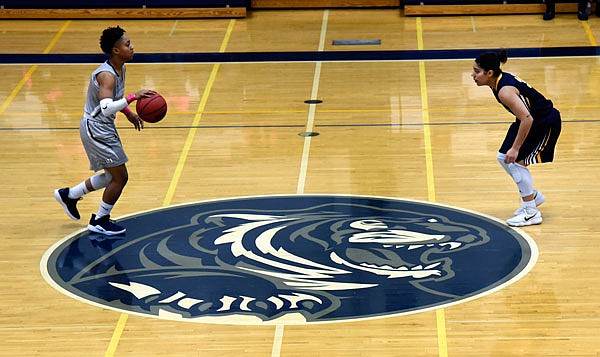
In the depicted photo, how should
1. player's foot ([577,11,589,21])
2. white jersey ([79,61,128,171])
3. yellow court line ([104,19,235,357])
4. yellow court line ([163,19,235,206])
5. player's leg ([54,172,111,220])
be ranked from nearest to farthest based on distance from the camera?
yellow court line ([104,19,235,357]) < white jersey ([79,61,128,171]) < player's leg ([54,172,111,220]) < yellow court line ([163,19,235,206]) < player's foot ([577,11,589,21])

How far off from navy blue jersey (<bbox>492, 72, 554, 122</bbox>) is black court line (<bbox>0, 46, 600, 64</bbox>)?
20.2ft

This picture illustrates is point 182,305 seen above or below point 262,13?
above

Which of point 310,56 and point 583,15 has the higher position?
point 310,56

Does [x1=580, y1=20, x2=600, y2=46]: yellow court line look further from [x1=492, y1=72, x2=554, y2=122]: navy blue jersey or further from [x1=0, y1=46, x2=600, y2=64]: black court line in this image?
[x1=492, y1=72, x2=554, y2=122]: navy blue jersey

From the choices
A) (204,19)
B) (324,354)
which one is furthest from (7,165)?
(204,19)

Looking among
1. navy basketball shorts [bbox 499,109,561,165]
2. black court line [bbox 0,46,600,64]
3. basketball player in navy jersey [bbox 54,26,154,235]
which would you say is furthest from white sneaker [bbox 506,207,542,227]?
black court line [bbox 0,46,600,64]

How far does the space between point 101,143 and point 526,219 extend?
3.30m

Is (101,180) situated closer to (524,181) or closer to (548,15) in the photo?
(524,181)

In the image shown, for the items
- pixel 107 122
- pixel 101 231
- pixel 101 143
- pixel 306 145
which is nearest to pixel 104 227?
pixel 101 231

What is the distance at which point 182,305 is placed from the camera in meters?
7.32

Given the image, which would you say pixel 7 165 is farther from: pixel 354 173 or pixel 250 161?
pixel 354 173

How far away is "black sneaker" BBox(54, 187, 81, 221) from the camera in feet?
29.2

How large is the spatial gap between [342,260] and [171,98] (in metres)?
5.47

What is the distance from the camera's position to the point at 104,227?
870 centimetres
